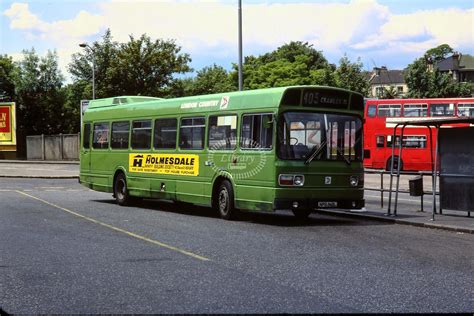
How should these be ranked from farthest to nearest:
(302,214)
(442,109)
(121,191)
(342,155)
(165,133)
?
1. (442,109)
2. (121,191)
3. (165,133)
4. (302,214)
5. (342,155)

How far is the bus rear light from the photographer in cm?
1266

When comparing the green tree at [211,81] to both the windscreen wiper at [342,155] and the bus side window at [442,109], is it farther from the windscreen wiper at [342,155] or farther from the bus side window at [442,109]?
the windscreen wiper at [342,155]

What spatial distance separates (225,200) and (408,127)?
22614mm

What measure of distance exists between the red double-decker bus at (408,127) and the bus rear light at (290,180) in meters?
21.6

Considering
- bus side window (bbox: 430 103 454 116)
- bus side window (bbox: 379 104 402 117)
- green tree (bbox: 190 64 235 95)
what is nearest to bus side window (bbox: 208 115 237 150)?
bus side window (bbox: 430 103 454 116)

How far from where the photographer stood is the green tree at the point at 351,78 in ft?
208

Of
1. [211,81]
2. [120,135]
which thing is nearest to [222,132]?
[120,135]

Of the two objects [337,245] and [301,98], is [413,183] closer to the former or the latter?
[301,98]

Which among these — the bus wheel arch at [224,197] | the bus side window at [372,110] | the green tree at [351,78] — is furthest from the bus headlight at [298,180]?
the green tree at [351,78]

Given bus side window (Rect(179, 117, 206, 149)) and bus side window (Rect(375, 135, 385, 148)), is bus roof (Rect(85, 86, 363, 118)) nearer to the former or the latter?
bus side window (Rect(179, 117, 206, 149))

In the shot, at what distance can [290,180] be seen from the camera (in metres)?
12.7

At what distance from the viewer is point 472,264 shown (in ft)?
27.5

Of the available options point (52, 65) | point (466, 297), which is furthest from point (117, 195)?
point (52, 65)

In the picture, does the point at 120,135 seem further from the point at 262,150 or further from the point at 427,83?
the point at 427,83
